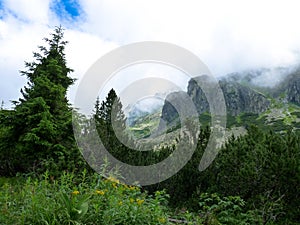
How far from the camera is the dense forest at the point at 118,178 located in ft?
12.0

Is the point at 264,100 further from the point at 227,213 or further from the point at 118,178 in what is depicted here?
the point at 227,213

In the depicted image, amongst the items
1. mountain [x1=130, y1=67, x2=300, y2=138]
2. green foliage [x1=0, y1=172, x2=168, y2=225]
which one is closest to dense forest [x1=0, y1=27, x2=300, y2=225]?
green foliage [x1=0, y1=172, x2=168, y2=225]

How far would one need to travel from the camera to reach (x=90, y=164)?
34.1ft

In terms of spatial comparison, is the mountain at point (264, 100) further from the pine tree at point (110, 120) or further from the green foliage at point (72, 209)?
the green foliage at point (72, 209)

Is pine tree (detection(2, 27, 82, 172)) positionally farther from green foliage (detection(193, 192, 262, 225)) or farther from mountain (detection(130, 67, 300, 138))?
mountain (detection(130, 67, 300, 138))

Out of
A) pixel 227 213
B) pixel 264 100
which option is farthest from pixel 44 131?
pixel 264 100

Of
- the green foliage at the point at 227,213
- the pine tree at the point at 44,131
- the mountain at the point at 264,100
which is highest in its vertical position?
the mountain at the point at 264,100

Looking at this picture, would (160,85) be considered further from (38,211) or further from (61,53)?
(61,53)

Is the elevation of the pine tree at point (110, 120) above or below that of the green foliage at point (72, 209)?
above

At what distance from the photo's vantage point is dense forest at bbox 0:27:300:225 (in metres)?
3.65

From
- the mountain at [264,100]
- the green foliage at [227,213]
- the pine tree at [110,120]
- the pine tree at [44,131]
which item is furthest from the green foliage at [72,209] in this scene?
the mountain at [264,100]

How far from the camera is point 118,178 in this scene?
342 inches

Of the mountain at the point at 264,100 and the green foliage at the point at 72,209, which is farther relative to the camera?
the mountain at the point at 264,100

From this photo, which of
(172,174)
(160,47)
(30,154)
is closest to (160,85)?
(160,47)
